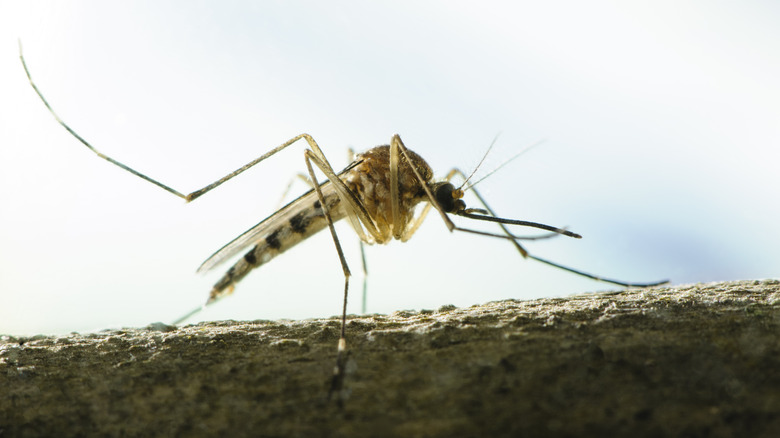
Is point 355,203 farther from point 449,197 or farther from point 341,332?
point 341,332

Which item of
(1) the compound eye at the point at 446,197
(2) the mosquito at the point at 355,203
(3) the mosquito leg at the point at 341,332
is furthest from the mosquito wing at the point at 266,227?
(1) the compound eye at the point at 446,197

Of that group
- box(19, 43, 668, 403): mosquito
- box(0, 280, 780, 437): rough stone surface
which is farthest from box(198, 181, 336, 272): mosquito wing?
box(0, 280, 780, 437): rough stone surface

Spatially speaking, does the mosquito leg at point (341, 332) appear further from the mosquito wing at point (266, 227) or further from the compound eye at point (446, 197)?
the compound eye at point (446, 197)

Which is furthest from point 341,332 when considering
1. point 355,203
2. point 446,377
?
point 355,203

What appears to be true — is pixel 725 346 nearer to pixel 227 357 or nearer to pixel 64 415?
pixel 227 357

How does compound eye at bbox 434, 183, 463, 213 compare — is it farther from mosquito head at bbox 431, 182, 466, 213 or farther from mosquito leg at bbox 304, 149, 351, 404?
mosquito leg at bbox 304, 149, 351, 404

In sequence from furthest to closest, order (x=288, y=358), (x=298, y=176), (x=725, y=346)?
(x=298, y=176)
(x=288, y=358)
(x=725, y=346)

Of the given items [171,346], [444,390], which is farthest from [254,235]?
[444,390]
